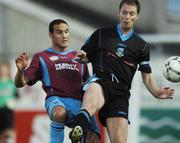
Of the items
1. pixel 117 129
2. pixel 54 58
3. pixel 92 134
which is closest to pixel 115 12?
pixel 54 58

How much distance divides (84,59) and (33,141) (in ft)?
16.4

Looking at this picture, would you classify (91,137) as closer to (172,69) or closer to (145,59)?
(145,59)

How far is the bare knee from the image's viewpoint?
34.1 ft

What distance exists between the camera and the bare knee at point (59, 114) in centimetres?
1041

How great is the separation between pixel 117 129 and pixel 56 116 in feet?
2.44

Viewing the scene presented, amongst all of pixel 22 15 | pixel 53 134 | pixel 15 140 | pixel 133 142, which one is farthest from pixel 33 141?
pixel 22 15

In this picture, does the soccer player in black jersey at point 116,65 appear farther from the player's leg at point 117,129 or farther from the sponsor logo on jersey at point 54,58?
the sponsor logo on jersey at point 54,58

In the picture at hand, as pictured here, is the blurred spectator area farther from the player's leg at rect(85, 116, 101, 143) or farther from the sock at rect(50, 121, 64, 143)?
the sock at rect(50, 121, 64, 143)

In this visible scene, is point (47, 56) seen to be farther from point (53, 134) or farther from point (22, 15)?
point (22, 15)

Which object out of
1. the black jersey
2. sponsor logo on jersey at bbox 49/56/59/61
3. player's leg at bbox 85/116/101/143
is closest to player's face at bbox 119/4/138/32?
the black jersey

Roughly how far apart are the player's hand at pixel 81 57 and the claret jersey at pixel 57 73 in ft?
1.24

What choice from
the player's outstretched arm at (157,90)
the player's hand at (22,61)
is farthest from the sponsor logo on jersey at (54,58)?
the player's outstretched arm at (157,90)

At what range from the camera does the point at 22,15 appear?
20078mm

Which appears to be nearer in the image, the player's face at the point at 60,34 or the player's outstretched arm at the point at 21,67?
the player's outstretched arm at the point at 21,67
